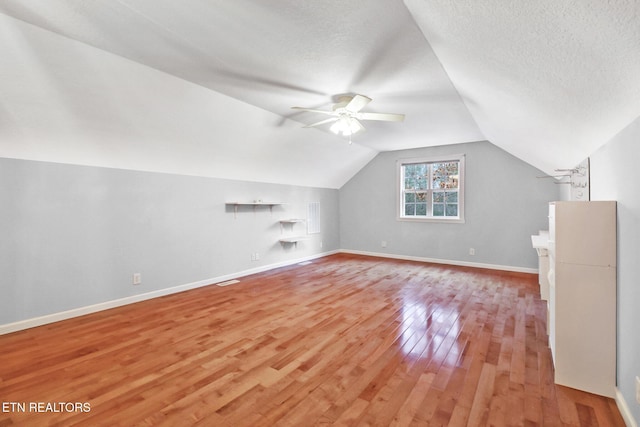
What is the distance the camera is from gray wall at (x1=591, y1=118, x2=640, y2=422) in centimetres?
151

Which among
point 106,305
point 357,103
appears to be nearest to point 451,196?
point 357,103

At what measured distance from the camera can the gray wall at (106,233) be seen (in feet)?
9.47

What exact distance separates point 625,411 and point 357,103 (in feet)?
9.73

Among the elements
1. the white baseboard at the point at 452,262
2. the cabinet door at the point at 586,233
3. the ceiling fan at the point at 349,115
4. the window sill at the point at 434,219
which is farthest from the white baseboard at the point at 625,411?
the window sill at the point at 434,219

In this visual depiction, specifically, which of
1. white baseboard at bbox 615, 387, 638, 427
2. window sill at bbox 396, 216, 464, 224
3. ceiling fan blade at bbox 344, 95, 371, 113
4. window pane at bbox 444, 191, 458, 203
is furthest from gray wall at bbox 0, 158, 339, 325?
white baseboard at bbox 615, 387, 638, 427

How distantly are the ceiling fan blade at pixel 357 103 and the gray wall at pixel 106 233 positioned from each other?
8.59 feet

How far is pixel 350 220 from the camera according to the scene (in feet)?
24.1

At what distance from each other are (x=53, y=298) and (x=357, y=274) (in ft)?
13.6

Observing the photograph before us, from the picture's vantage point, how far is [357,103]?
297 centimetres

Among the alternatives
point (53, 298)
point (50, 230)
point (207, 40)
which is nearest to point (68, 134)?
point (50, 230)

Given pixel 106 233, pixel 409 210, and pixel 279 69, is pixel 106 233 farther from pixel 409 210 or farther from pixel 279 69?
pixel 409 210

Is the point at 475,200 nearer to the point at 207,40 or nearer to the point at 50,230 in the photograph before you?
the point at 207,40

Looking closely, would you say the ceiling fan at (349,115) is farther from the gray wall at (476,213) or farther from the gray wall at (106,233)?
the gray wall at (476,213)

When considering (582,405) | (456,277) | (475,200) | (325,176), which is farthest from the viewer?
(325,176)
